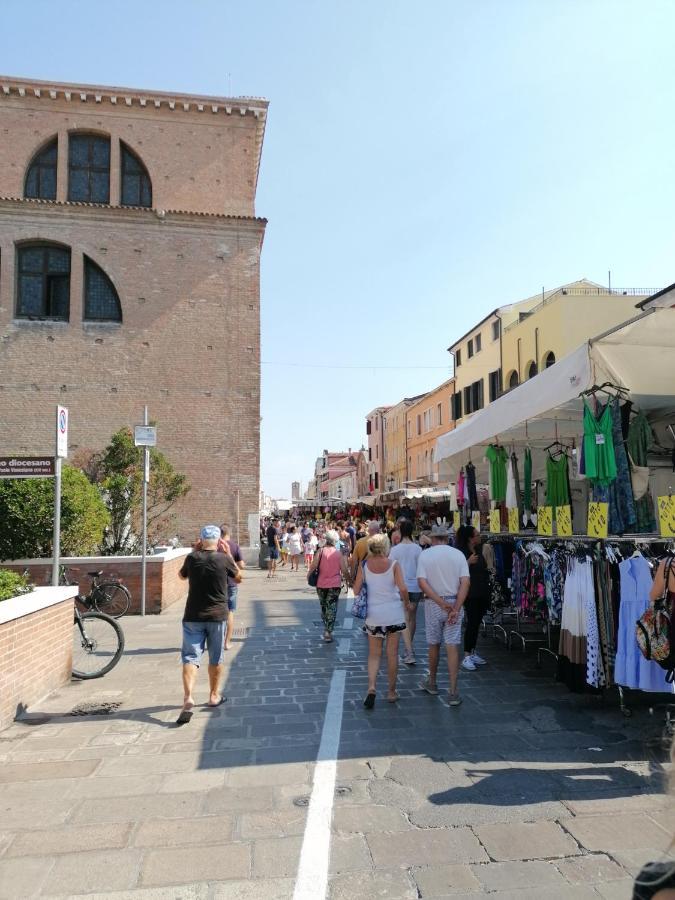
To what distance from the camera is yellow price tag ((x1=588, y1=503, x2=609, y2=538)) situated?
6164 mm

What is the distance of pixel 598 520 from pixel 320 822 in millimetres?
3800

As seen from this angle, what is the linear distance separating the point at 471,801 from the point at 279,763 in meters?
1.44

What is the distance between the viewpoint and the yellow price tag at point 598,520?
6.16 metres

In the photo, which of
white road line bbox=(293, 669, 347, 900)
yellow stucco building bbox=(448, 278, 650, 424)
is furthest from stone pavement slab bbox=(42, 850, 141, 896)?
yellow stucco building bbox=(448, 278, 650, 424)

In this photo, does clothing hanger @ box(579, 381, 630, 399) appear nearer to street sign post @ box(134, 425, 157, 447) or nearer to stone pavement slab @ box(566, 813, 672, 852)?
stone pavement slab @ box(566, 813, 672, 852)

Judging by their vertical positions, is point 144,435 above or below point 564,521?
above

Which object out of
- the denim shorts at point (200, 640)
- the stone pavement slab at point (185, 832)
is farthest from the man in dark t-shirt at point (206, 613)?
the stone pavement slab at point (185, 832)

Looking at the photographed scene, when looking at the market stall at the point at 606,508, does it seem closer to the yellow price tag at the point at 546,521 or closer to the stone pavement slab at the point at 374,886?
the yellow price tag at the point at 546,521

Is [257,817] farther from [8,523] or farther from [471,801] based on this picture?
[8,523]

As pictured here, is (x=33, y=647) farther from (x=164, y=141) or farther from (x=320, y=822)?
(x=164, y=141)

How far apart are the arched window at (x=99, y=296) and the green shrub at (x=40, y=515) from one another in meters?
13.0

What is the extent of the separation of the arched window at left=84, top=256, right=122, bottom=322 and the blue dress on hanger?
21.8m

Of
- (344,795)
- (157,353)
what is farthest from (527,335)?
(344,795)

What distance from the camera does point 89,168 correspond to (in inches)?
978
